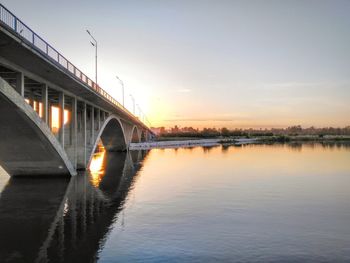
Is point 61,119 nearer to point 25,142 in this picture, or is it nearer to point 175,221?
point 25,142

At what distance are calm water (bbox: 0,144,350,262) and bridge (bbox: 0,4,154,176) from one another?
229cm

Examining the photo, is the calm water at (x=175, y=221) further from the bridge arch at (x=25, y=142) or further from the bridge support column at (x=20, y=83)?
the bridge support column at (x=20, y=83)

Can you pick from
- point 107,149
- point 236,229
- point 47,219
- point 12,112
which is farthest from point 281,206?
point 107,149

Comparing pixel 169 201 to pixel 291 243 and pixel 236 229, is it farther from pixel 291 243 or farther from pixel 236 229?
pixel 291 243

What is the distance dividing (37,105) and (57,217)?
59.6 ft

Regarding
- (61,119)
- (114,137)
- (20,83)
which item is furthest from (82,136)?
(114,137)

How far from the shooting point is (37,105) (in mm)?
35438

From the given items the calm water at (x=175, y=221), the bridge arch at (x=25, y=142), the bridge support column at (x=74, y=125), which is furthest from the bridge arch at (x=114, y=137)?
the calm water at (x=175, y=221)

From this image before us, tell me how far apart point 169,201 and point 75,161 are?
1726cm

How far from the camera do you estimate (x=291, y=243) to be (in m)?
15.2

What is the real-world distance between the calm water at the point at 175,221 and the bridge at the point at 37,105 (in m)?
2.29

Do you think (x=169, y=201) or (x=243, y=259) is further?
(x=169, y=201)

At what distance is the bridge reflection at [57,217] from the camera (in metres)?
14.2

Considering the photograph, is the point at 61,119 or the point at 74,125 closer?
the point at 61,119
